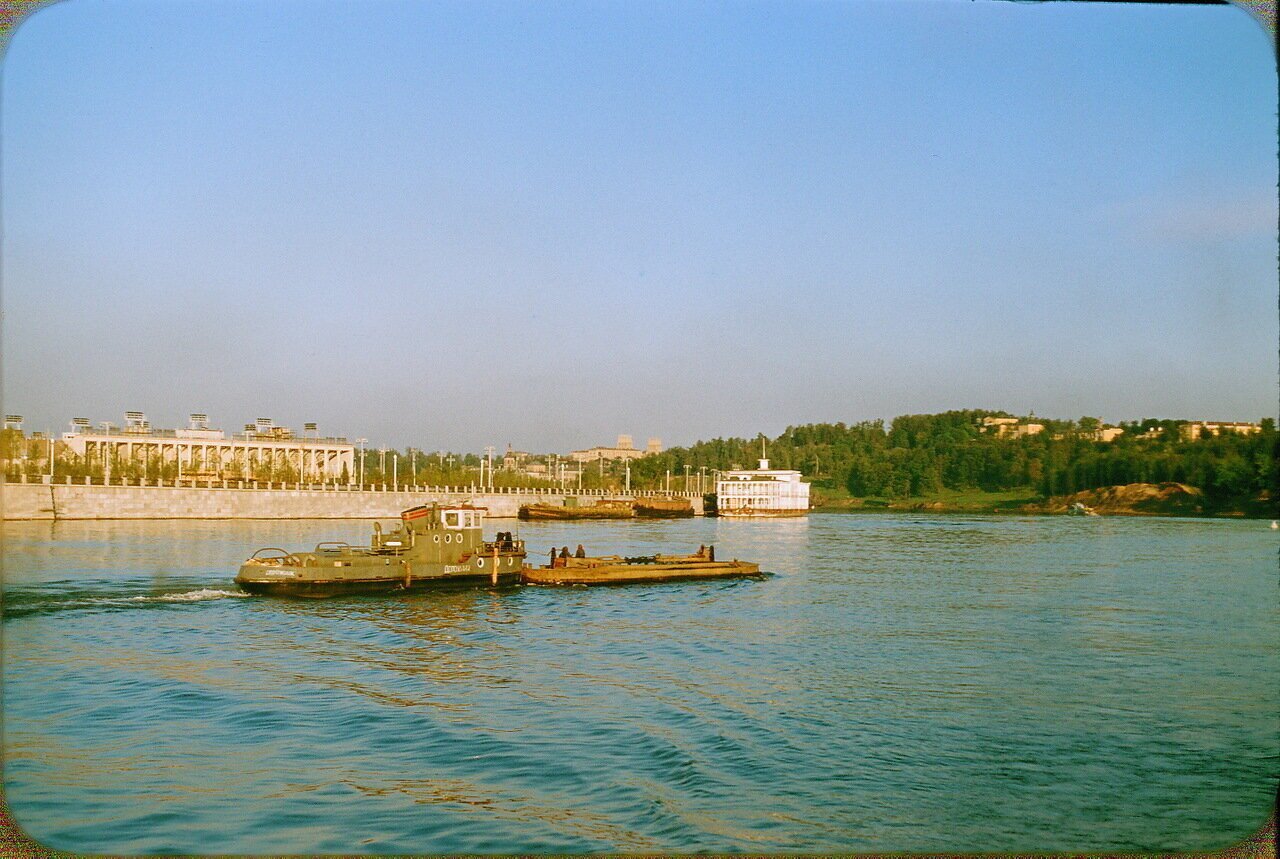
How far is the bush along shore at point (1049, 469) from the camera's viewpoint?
A: 4272 inches

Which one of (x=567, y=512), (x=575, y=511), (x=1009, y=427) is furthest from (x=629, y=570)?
(x=1009, y=427)

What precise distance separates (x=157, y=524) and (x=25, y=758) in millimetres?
83530

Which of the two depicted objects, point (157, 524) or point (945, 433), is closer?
point (157, 524)

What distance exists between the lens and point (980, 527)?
4281 inches

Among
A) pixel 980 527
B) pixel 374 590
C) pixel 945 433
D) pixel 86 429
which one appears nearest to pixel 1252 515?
pixel 980 527

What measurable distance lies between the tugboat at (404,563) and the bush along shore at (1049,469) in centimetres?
6642

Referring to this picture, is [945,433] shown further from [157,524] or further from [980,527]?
[157,524]

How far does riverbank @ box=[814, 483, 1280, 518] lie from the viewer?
11394 cm

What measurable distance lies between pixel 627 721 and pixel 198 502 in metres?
93.8

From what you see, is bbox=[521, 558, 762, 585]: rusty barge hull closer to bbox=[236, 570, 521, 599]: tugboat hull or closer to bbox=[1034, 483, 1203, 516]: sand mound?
bbox=[236, 570, 521, 599]: tugboat hull

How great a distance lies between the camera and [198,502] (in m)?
102

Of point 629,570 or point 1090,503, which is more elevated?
point 629,570

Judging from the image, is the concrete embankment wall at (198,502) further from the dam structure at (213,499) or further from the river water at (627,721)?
the river water at (627,721)

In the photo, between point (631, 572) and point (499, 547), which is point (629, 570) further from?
point (499, 547)
